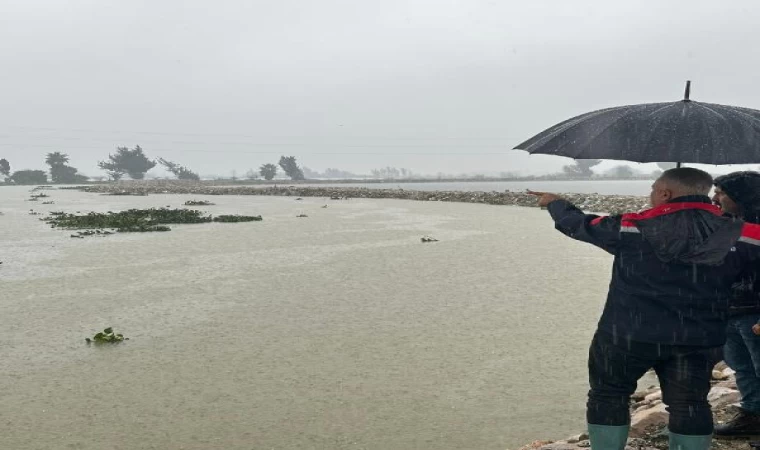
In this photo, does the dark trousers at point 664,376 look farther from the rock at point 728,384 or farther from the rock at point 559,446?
the rock at point 728,384

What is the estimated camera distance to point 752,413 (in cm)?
412

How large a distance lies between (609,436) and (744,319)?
1531 mm

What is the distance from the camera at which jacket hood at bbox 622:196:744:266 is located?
279cm

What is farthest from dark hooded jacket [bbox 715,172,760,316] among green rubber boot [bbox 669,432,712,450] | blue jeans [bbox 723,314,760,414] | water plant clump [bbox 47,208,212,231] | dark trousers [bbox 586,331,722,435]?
water plant clump [bbox 47,208,212,231]

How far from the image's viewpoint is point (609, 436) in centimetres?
318

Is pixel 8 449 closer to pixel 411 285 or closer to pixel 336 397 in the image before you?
pixel 336 397

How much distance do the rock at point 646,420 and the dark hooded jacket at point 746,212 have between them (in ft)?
4.17

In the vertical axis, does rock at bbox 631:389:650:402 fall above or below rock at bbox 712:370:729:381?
below

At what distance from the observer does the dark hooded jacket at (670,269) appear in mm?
2814

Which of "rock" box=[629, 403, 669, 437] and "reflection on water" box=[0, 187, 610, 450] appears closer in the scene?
"rock" box=[629, 403, 669, 437]

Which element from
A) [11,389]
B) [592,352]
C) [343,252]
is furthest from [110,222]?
[592,352]

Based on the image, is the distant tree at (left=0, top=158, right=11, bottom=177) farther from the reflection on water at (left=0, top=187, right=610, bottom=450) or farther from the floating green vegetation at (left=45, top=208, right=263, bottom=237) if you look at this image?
the reflection on water at (left=0, top=187, right=610, bottom=450)

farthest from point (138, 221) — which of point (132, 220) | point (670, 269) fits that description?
point (670, 269)

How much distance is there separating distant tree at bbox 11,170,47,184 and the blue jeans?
486ft
